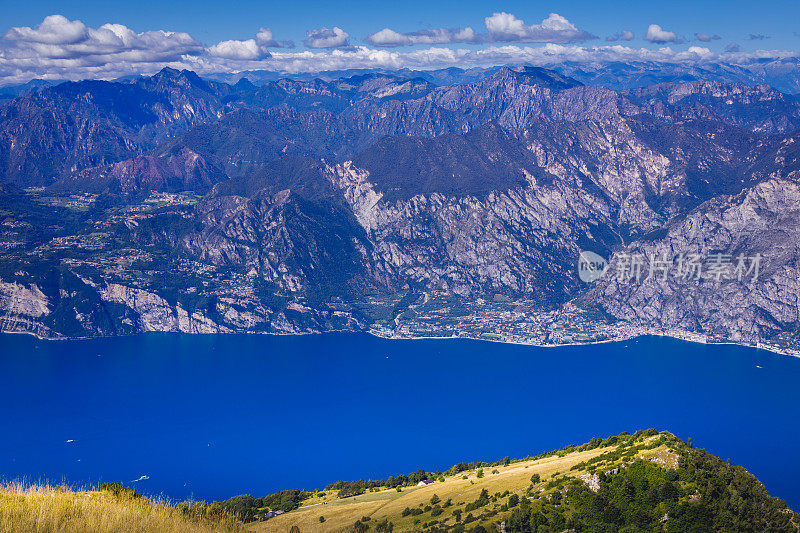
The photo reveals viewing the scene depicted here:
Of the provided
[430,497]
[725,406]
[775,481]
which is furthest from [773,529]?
[725,406]

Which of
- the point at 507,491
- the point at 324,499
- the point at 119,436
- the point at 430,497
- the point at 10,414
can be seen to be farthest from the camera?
the point at 10,414

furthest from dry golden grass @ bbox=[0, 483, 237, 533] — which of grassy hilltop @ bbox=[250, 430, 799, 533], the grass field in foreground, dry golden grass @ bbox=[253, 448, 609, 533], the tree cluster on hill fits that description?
dry golden grass @ bbox=[253, 448, 609, 533]

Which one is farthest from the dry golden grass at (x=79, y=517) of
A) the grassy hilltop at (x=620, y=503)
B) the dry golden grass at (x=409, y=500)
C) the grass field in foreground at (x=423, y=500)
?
the dry golden grass at (x=409, y=500)

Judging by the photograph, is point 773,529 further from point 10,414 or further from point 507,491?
point 10,414

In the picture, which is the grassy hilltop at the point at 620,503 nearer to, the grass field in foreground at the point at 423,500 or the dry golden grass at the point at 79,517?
the grass field in foreground at the point at 423,500

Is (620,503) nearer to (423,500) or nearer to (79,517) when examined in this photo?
(423,500)

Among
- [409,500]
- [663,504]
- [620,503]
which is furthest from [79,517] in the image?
[409,500]

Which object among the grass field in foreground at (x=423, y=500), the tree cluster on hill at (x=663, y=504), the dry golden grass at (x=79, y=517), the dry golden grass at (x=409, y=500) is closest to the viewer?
the dry golden grass at (x=79, y=517)
